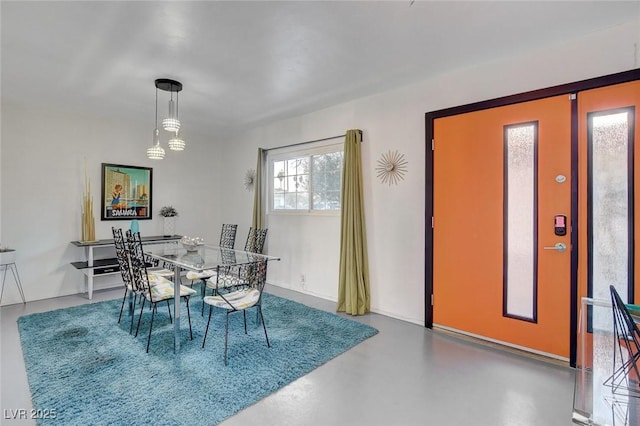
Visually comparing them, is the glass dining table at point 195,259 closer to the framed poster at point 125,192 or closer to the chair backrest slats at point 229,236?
the chair backrest slats at point 229,236

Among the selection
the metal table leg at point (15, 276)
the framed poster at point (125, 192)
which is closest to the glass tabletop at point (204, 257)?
the framed poster at point (125, 192)

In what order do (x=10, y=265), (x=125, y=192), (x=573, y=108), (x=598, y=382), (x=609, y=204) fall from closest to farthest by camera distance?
1. (x=598, y=382)
2. (x=609, y=204)
3. (x=573, y=108)
4. (x=10, y=265)
5. (x=125, y=192)

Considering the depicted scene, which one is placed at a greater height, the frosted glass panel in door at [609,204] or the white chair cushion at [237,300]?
the frosted glass panel in door at [609,204]

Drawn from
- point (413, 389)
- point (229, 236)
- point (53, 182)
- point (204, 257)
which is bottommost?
point (413, 389)

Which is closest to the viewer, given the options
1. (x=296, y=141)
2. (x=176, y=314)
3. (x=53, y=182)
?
(x=176, y=314)

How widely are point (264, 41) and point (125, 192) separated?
375cm

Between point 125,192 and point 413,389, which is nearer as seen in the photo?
point 413,389

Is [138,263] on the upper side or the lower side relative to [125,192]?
lower

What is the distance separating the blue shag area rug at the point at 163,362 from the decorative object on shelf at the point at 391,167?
1.71 meters

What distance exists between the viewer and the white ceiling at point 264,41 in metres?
2.13

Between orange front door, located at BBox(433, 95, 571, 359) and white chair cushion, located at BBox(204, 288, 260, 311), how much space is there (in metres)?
1.89

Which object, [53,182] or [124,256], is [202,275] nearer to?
[124,256]

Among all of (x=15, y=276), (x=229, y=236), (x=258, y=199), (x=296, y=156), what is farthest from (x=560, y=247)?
(x=15, y=276)

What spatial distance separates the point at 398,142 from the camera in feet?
11.8
